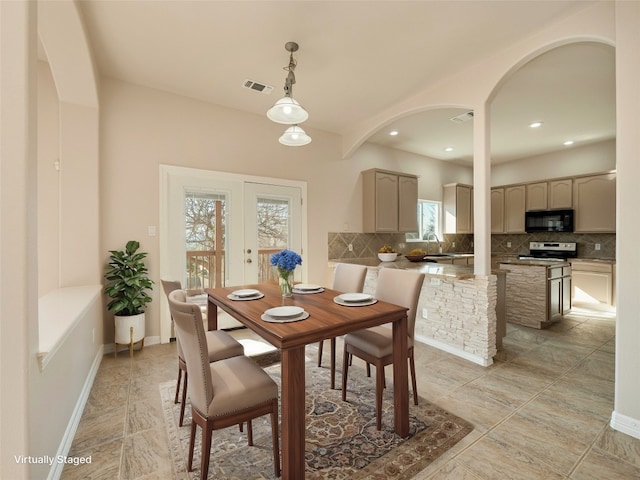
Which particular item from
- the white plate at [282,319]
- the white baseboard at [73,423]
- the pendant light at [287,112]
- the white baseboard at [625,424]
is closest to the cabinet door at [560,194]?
the white baseboard at [625,424]

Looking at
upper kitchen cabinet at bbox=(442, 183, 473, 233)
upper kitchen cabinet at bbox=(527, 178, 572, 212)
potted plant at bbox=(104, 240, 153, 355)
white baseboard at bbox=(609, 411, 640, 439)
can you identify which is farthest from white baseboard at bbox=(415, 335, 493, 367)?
upper kitchen cabinet at bbox=(527, 178, 572, 212)

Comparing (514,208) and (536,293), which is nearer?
(536,293)

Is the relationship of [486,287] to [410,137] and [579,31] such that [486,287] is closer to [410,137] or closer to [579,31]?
[579,31]

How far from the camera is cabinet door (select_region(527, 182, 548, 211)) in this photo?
5.62 m

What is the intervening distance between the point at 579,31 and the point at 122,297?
181 inches

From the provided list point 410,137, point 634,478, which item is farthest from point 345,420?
point 410,137

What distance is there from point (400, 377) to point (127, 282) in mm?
2740

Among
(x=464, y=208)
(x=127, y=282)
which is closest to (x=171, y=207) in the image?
(x=127, y=282)

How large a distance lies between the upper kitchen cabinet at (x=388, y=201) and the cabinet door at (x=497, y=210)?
2204mm

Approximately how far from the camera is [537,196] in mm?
5730

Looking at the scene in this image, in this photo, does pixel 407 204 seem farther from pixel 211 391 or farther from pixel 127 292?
pixel 211 391

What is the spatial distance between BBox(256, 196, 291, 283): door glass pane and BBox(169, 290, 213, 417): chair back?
2630mm

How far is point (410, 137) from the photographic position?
5078 mm

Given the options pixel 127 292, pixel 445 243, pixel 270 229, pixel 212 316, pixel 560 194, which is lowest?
pixel 212 316
